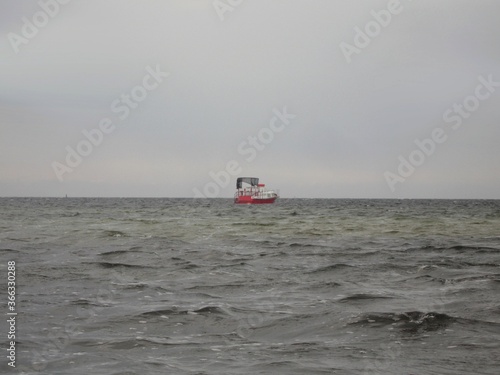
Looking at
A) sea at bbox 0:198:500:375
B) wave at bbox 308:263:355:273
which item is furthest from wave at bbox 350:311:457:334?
wave at bbox 308:263:355:273

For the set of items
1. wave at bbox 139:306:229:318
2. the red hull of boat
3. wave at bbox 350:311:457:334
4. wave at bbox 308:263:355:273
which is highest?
the red hull of boat

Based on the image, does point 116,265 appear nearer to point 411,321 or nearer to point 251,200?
point 411,321

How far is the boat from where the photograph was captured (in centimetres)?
11525

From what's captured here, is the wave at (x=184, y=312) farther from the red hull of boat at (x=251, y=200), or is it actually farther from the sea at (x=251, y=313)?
the red hull of boat at (x=251, y=200)

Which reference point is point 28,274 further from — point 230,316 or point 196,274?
point 230,316

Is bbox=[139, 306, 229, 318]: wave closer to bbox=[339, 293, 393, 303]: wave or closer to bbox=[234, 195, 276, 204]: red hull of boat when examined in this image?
bbox=[339, 293, 393, 303]: wave

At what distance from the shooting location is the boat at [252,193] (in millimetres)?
115250

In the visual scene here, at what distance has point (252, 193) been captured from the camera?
→ 11544 centimetres

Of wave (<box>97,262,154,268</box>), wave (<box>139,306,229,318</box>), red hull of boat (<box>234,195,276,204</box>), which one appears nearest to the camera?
wave (<box>139,306,229,318</box>)

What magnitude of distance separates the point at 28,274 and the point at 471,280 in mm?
12420

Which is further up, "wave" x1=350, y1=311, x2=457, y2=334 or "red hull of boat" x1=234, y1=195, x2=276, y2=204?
"red hull of boat" x1=234, y1=195, x2=276, y2=204

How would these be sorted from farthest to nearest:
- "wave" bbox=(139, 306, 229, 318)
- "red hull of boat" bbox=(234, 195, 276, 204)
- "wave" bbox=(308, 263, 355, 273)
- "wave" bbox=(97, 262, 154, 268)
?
"red hull of boat" bbox=(234, 195, 276, 204)
"wave" bbox=(97, 262, 154, 268)
"wave" bbox=(308, 263, 355, 273)
"wave" bbox=(139, 306, 229, 318)

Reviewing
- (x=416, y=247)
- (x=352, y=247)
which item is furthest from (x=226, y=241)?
(x=416, y=247)

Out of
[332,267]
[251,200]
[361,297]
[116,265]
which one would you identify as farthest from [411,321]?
[251,200]
